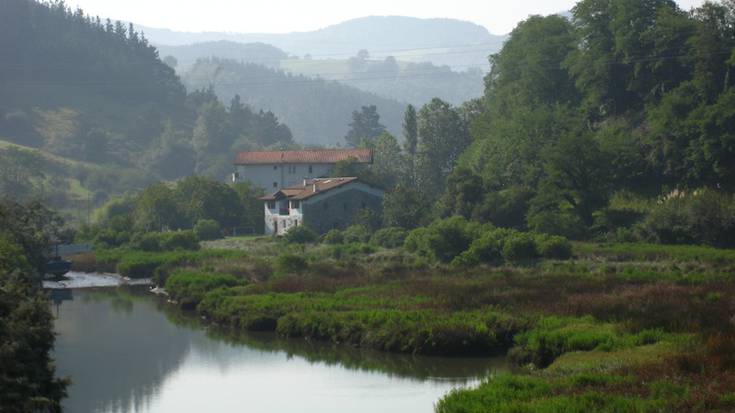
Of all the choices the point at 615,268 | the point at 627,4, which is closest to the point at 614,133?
the point at 627,4

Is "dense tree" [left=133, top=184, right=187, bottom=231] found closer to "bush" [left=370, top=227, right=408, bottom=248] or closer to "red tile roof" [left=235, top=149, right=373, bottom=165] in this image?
"red tile roof" [left=235, top=149, right=373, bottom=165]

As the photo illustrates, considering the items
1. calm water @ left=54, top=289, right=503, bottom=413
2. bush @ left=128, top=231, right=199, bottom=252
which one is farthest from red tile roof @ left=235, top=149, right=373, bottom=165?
calm water @ left=54, top=289, right=503, bottom=413

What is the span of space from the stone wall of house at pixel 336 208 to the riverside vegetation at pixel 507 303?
5839 mm

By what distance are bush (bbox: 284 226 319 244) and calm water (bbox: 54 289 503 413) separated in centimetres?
2297

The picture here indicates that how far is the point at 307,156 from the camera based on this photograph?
8625cm

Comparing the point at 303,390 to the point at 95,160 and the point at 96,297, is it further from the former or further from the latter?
the point at 95,160

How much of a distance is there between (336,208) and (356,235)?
678 cm

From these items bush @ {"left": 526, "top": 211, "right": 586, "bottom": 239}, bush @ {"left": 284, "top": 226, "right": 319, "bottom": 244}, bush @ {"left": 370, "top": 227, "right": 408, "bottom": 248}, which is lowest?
bush @ {"left": 284, "top": 226, "right": 319, "bottom": 244}

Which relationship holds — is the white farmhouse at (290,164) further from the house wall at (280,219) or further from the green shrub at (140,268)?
the green shrub at (140,268)

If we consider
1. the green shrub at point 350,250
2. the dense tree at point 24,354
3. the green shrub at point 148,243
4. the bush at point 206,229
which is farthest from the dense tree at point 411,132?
the dense tree at point 24,354

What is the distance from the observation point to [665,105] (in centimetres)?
6297

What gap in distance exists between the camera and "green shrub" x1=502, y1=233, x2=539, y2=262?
5069 cm

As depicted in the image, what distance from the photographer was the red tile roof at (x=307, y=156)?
276ft

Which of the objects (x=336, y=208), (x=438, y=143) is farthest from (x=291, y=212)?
(x=438, y=143)
